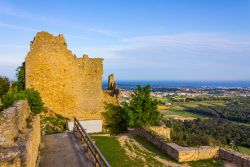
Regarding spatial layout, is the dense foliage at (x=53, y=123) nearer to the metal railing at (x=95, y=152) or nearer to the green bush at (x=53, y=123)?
the green bush at (x=53, y=123)

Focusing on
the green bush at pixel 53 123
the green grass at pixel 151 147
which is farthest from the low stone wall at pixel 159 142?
the green bush at pixel 53 123

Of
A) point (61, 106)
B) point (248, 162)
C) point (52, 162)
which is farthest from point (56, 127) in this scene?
point (248, 162)

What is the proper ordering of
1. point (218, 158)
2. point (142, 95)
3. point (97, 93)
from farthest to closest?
point (97, 93), point (142, 95), point (218, 158)

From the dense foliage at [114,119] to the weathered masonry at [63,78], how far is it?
1.89 feet

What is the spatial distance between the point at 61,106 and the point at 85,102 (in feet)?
5.49

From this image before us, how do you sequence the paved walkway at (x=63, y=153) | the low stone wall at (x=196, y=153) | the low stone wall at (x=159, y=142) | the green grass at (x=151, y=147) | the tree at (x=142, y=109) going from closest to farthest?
the paved walkway at (x=63, y=153) < the low stone wall at (x=196, y=153) < the low stone wall at (x=159, y=142) < the green grass at (x=151, y=147) < the tree at (x=142, y=109)

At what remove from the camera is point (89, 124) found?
2025 cm

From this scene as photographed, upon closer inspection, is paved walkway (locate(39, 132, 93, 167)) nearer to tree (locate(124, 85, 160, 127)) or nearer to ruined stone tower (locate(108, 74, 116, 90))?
tree (locate(124, 85, 160, 127))

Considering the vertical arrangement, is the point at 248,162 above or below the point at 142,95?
below

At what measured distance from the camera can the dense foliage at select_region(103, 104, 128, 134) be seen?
21.1m

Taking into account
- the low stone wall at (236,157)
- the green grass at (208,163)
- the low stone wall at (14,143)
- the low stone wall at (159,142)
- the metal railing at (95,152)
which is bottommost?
the green grass at (208,163)

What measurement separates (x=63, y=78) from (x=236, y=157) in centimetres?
1190

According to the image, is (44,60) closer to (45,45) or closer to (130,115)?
(45,45)

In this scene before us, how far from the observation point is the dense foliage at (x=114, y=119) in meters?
21.1
